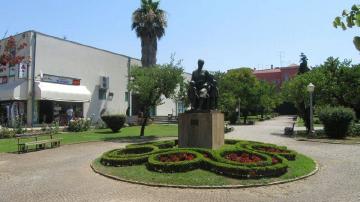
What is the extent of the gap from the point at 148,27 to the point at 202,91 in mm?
28110

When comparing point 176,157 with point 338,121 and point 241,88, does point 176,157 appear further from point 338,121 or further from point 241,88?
point 241,88

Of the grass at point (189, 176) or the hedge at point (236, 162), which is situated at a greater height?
the hedge at point (236, 162)

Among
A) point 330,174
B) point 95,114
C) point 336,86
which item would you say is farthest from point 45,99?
point 330,174

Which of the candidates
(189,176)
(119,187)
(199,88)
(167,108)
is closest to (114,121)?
(199,88)

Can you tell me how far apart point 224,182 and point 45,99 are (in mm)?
23687

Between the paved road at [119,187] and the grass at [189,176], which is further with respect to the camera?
the grass at [189,176]

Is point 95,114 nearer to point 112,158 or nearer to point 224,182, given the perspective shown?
point 112,158

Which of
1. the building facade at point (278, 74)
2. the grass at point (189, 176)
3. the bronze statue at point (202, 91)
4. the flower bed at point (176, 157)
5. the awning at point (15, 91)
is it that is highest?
the building facade at point (278, 74)

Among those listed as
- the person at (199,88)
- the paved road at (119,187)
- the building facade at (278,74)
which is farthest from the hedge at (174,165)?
the building facade at (278,74)

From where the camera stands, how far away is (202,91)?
15.1 metres

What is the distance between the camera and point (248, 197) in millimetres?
8766

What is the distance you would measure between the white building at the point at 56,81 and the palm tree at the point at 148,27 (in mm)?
3567

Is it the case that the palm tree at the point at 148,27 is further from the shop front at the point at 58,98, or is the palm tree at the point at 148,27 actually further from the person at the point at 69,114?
the person at the point at 69,114

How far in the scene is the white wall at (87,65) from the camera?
104ft
